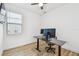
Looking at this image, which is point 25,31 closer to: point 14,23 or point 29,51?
point 14,23

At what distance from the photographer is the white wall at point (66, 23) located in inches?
40.0

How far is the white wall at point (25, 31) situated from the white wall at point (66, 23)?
138 mm

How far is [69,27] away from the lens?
3.46 ft

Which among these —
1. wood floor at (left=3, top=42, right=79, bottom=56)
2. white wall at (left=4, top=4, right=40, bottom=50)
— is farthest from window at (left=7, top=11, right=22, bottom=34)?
wood floor at (left=3, top=42, right=79, bottom=56)

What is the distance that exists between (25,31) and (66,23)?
679mm

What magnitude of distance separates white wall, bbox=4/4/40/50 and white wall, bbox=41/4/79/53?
0.45 feet

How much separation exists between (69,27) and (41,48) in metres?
0.59

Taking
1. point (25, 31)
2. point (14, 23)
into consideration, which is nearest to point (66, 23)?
point (25, 31)

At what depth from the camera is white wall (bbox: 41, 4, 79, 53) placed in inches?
40.0

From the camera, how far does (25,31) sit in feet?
3.49

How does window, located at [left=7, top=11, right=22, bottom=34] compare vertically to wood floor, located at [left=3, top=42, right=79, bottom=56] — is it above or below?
above

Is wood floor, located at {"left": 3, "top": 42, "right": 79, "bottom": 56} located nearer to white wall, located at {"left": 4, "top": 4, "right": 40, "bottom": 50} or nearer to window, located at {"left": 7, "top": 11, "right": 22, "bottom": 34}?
white wall, located at {"left": 4, "top": 4, "right": 40, "bottom": 50}

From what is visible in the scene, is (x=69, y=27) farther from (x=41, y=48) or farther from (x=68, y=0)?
(x=41, y=48)

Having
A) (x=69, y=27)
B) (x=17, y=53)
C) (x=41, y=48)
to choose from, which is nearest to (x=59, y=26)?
(x=69, y=27)
